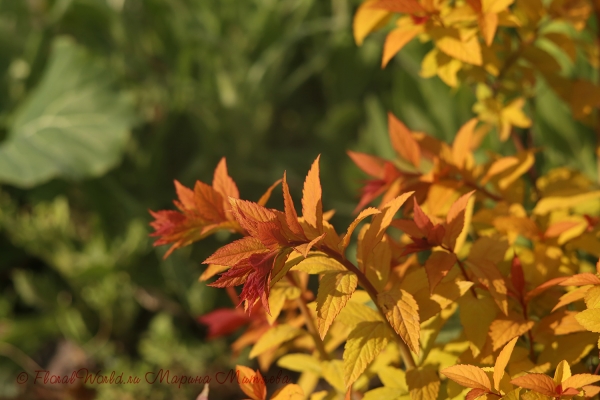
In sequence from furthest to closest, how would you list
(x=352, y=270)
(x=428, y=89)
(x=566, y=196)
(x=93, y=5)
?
(x=93, y=5) < (x=428, y=89) < (x=566, y=196) < (x=352, y=270)

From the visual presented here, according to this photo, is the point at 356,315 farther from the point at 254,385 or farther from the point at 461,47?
the point at 461,47

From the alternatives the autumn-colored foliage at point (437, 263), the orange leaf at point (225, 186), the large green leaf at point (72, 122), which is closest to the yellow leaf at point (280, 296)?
the autumn-colored foliage at point (437, 263)

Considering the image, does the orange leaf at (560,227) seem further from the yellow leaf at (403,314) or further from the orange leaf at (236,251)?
the orange leaf at (236,251)

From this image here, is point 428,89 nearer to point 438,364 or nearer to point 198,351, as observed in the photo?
point 198,351

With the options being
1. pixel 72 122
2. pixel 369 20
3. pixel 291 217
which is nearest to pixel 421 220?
pixel 291 217

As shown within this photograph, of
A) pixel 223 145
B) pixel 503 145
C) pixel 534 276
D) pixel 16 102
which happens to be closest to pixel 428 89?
pixel 503 145

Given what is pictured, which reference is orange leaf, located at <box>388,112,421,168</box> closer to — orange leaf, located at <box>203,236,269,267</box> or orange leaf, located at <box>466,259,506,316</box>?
orange leaf, located at <box>466,259,506,316</box>
